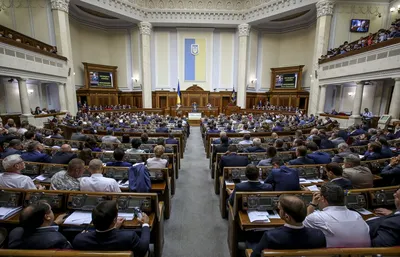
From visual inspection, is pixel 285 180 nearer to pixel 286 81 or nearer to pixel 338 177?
pixel 338 177

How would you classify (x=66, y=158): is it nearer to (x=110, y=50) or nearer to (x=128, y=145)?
(x=128, y=145)

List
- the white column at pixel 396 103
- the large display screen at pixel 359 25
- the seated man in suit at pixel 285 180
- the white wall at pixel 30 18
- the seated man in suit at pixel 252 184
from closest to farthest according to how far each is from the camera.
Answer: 1. the seated man in suit at pixel 252 184
2. the seated man in suit at pixel 285 180
3. the white column at pixel 396 103
4. the white wall at pixel 30 18
5. the large display screen at pixel 359 25

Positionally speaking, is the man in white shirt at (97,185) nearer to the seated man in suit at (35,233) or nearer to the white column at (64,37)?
the seated man in suit at (35,233)

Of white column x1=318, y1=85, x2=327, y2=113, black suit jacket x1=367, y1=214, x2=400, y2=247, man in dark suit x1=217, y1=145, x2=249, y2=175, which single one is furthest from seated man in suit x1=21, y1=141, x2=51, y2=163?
white column x1=318, y1=85, x2=327, y2=113

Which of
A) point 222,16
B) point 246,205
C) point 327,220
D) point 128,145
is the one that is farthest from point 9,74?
point 222,16

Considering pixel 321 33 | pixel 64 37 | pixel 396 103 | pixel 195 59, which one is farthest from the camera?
pixel 195 59

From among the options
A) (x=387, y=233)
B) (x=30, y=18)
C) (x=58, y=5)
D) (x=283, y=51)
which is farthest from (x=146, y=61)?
(x=387, y=233)

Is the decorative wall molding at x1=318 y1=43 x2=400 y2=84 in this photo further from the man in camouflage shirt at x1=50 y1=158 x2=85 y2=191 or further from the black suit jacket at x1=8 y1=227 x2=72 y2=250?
the black suit jacket at x1=8 y1=227 x2=72 y2=250

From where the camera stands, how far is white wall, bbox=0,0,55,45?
1196 cm

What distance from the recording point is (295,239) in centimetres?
140

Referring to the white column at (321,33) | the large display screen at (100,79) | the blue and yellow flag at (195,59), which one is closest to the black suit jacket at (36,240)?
the white column at (321,33)

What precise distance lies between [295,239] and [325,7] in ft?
51.1

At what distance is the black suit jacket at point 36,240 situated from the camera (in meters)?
1.42

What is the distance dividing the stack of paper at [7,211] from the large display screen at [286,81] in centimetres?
1790
